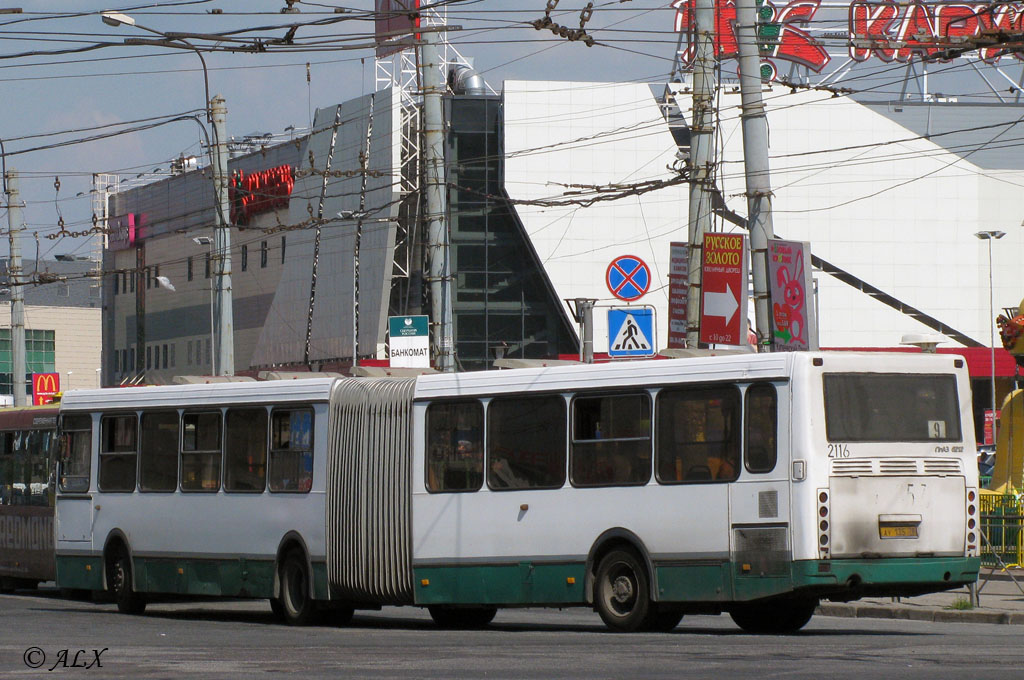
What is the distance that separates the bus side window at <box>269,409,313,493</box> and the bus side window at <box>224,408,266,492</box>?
176 millimetres

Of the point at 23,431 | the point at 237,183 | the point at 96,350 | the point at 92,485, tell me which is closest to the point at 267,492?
the point at 92,485

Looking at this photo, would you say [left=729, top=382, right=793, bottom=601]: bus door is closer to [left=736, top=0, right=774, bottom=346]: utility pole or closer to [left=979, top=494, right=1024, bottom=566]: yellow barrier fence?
[left=736, top=0, right=774, bottom=346]: utility pole

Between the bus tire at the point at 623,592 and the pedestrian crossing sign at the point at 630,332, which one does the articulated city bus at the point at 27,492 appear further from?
the bus tire at the point at 623,592

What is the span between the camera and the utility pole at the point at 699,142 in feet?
72.1

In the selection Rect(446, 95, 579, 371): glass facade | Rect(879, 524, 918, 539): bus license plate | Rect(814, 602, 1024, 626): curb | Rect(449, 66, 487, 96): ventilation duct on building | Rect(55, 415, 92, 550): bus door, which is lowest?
Rect(814, 602, 1024, 626): curb

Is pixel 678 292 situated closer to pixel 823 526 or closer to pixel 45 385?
pixel 823 526

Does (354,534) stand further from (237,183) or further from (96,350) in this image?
(96,350)

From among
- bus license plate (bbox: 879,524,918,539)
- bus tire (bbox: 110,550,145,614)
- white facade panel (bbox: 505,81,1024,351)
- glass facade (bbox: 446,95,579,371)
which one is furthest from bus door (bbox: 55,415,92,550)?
white facade panel (bbox: 505,81,1024,351)

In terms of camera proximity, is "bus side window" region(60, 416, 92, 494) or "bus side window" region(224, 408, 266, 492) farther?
"bus side window" region(60, 416, 92, 494)

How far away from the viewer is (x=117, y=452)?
20.6 metres

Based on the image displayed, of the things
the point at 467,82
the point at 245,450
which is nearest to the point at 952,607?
the point at 245,450

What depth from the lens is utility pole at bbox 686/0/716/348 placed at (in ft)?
72.1

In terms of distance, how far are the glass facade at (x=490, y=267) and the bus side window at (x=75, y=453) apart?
141 feet

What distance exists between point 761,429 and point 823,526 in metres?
0.97
